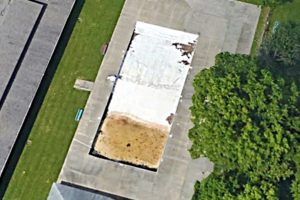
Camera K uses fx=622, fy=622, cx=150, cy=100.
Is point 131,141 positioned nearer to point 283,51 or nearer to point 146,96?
point 146,96

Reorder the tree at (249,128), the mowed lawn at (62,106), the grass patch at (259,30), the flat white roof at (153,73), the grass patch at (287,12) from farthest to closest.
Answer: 1. the grass patch at (287,12)
2. the grass patch at (259,30)
3. the flat white roof at (153,73)
4. the mowed lawn at (62,106)
5. the tree at (249,128)

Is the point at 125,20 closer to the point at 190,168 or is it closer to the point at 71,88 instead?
the point at 71,88

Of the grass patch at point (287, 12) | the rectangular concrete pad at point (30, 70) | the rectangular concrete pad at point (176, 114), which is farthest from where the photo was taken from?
the grass patch at point (287, 12)

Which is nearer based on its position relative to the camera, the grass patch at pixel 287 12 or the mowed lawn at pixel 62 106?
the mowed lawn at pixel 62 106

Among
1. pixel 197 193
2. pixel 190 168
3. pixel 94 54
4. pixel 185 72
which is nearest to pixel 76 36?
pixel 94 54

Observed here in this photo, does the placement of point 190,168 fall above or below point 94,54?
below

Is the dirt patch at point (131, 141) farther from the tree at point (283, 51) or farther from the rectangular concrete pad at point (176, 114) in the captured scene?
the tree at point (283, 51)

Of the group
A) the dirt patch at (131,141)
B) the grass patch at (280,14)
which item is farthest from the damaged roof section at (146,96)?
the grass patch at (280,14)
